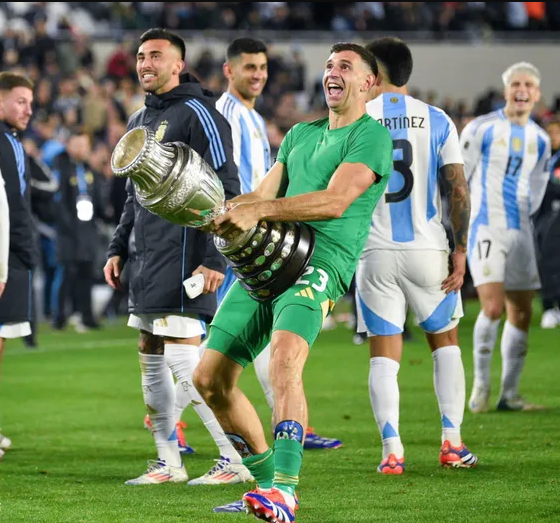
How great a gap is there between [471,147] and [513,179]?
1.29 ft

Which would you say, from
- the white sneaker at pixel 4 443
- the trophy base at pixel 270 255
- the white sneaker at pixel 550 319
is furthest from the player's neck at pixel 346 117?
the white sneaker at pixel 550 319

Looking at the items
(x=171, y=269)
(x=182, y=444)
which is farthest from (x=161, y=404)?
(x=182, y=444)

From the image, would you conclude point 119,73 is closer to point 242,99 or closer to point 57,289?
point 57,289

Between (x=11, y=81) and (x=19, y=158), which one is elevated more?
(x=11, y=81)

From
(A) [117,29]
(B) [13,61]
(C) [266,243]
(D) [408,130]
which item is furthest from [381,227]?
(A) [117,29]

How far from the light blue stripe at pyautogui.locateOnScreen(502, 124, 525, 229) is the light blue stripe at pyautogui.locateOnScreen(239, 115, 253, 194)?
7.00 ft

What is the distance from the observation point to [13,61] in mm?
22875

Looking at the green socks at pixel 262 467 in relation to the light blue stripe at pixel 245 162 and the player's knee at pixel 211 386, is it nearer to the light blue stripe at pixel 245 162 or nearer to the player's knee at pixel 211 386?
the player's knee at pixel 211 386

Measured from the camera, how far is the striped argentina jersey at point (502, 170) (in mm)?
9078

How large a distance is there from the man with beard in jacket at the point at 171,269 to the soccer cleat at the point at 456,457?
44.1 inches

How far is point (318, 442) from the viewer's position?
25.1 ft

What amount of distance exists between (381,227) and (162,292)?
4.23ft

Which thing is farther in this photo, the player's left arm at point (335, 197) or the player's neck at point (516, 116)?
the player's neck at point (516, 116)

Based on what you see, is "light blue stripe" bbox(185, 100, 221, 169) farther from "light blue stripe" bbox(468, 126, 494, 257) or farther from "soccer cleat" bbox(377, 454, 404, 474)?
"light blue stripe" bbox(468, 126, 494, 257)
